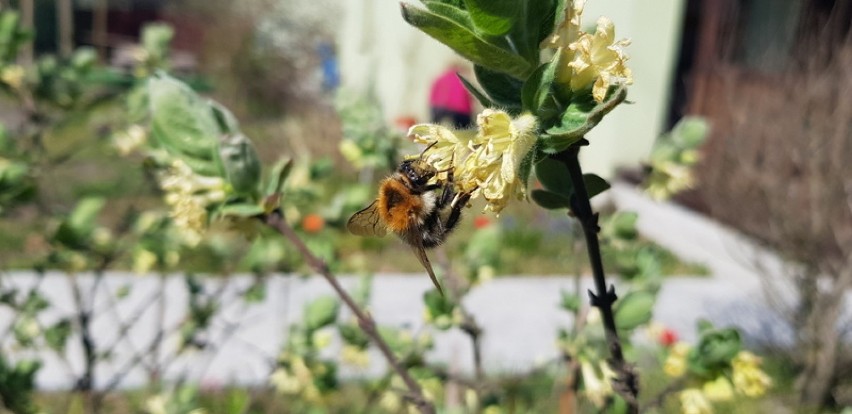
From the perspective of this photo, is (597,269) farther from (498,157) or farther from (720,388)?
(720,388)

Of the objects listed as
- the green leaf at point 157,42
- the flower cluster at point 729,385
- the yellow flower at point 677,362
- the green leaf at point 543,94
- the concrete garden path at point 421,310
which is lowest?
the concrete garden path at point 421,310

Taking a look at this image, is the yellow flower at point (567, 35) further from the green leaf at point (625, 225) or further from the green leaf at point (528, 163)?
the green leaf at point (625, 225)

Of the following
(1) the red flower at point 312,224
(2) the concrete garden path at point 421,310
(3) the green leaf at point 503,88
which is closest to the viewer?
(3) the green leaf at point 503,88

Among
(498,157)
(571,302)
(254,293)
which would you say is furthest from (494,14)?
(254,293)

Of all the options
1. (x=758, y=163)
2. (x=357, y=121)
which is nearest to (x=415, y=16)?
(x=357, y=121)

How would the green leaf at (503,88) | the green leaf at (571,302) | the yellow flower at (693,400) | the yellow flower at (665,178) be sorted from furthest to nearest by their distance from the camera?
the yellow flower at (665,178) → the green leaf at (571,302) → the yellow flower at (693,400) → the green leaf at (503,88)

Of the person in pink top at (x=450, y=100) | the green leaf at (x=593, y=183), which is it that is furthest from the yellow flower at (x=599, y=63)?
the person in pink top at (x=450, y=100)

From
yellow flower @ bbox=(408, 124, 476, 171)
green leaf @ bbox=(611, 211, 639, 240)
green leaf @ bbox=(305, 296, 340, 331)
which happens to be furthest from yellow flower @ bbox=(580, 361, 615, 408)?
yellow flower @ bbox=(408, 124, 476, 171)

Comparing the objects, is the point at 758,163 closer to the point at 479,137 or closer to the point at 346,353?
the point at 346,353
